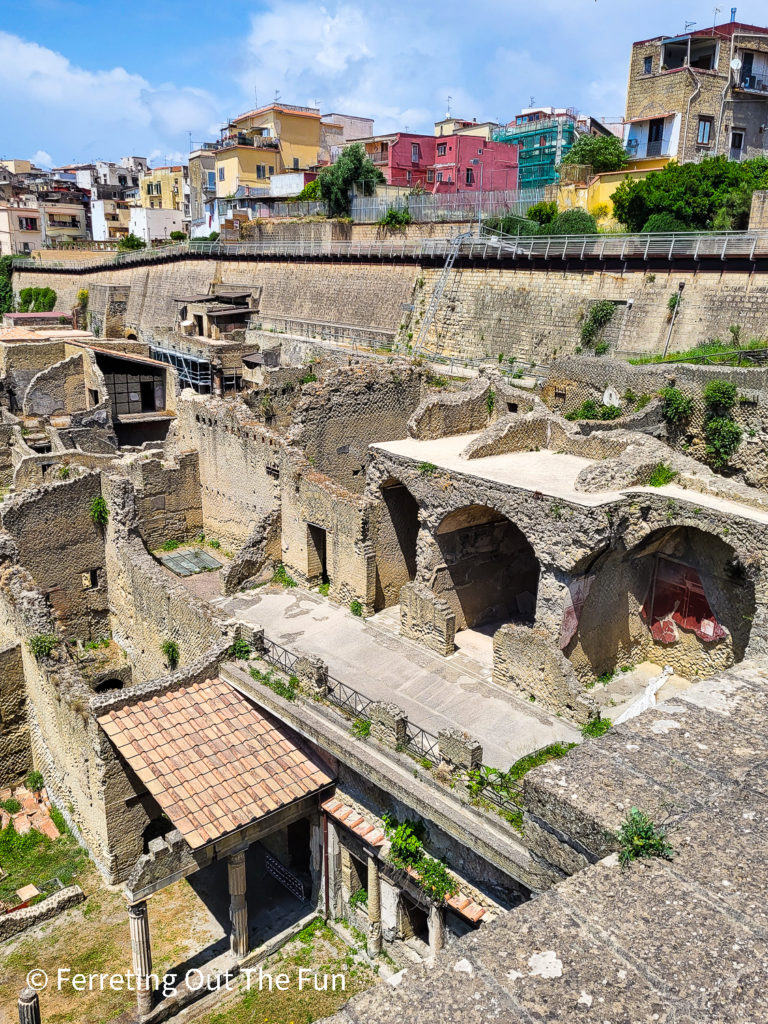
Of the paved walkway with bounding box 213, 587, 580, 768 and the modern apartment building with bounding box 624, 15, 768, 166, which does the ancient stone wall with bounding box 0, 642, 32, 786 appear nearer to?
the paved walkway with bounding box 213, 587, 580, 768

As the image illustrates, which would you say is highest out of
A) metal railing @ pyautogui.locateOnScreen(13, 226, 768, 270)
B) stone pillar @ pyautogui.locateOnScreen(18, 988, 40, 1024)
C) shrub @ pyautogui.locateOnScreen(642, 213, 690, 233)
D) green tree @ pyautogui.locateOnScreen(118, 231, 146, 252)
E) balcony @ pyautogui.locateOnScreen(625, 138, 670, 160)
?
balcony @ pyautogui.locateOnScreen(625, 138, 670, 160)

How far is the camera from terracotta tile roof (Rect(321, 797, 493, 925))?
9.17 metres

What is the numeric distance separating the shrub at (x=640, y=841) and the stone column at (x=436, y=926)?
6.53 metres

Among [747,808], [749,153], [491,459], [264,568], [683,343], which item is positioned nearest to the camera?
[747,808]

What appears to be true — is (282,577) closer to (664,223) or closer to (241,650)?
(241,650)

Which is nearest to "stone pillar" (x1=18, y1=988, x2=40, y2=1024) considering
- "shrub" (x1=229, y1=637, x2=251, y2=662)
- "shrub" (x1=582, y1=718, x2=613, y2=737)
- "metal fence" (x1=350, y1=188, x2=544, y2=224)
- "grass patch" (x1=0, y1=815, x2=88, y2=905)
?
"grass patch" (x1=0, y1=815, x2=88, y2=905)

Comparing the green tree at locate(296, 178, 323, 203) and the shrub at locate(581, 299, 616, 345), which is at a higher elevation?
the green tree at locate(296, 178, 323, 203)

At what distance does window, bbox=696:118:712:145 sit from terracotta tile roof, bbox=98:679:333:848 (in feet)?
112

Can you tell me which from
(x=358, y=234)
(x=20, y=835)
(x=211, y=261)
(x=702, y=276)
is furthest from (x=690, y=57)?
(x=20, y=835)

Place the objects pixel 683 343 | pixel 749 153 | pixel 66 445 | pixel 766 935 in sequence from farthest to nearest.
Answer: pixel 749 153
pixel 66 445
pixel 683 343
pixel 766 935

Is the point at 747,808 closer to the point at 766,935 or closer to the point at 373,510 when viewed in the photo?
the point at 766,935

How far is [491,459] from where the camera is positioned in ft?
47.9

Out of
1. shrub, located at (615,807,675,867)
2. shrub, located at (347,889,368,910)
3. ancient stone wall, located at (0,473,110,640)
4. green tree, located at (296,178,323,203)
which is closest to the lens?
shrub, located at (615,807,675,867)

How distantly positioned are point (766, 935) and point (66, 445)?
24.9 m
